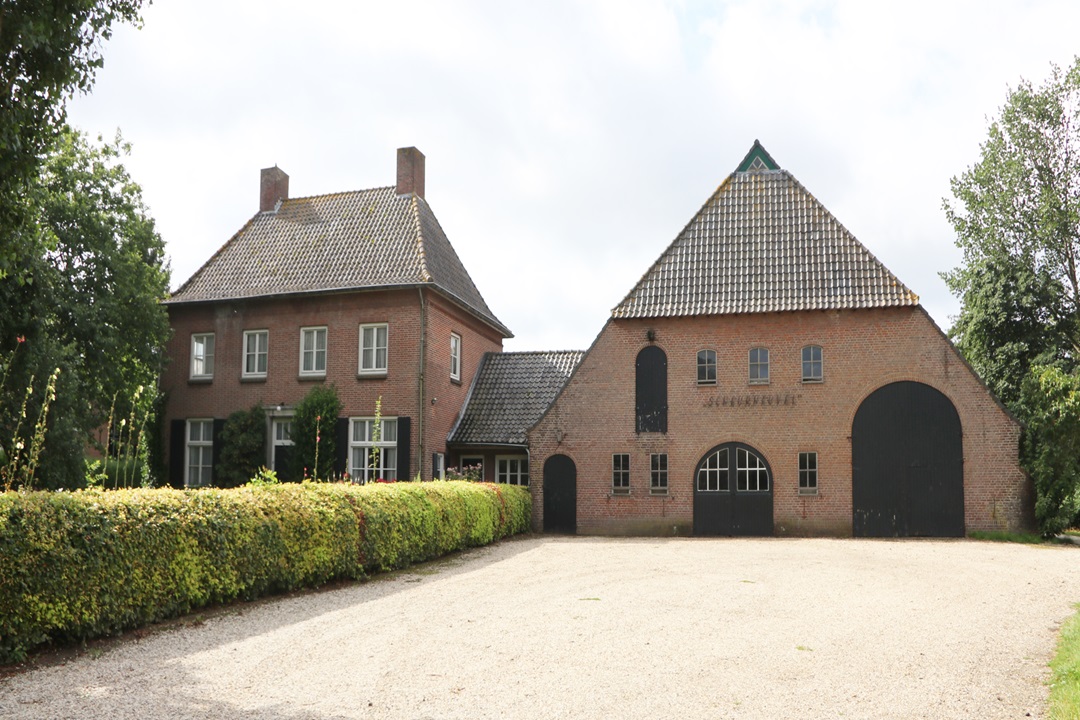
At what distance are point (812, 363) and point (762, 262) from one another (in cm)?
309

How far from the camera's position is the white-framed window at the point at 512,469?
90.6ft

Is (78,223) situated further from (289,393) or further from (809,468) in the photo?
(809,468)

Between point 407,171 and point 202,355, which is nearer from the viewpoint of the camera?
point 202,355

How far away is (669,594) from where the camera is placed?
42.2ft

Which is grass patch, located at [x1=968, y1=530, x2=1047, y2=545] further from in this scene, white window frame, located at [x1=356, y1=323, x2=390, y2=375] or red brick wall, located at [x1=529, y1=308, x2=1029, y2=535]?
white window frame, located at [x1=356, y1=323, x2=390, y2=375]

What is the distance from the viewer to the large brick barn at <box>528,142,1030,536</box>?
76.1ft

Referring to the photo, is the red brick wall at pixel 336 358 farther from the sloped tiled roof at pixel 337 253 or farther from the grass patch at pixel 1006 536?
the grass patch at pixel 1006 536

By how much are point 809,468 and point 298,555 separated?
1501cm

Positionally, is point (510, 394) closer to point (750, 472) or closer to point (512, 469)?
point (512, 469)

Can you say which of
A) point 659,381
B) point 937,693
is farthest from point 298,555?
point 659,381

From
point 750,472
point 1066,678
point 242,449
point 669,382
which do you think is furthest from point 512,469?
point 1066,678

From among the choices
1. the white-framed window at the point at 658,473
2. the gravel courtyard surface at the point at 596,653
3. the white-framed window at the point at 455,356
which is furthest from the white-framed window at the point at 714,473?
the gravel courtyard surface at the point at 596,653

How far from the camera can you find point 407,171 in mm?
29422

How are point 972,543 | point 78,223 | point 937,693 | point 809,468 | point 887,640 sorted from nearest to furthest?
point 937,693 < point 887,640 < point 972,543 < point 809,468 < point 78,223
